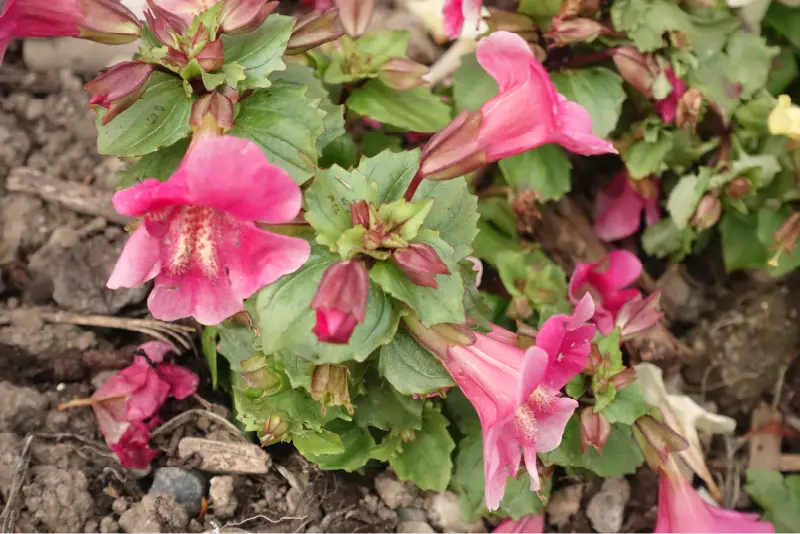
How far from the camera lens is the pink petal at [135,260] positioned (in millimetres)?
1009

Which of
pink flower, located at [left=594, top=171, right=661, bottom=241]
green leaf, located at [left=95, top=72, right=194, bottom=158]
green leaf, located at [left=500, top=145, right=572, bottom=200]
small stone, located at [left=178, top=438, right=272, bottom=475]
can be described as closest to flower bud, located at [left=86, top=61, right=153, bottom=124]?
green leaf, located at [left=95, top=72, right=194, bottom=158]

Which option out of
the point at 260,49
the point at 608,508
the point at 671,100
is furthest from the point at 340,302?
the point at 671,100

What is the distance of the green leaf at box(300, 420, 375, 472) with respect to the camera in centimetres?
144

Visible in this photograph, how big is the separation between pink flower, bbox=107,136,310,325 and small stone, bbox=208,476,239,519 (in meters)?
0.48

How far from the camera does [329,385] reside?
1191 millimetres

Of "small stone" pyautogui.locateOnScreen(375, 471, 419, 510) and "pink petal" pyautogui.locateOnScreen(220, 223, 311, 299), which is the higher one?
"pink petal" pyautogui.locateOnScreen(220, 223, 311, 299)

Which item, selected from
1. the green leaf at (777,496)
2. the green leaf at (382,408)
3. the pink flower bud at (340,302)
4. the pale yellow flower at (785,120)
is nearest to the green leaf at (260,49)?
the pink flower bud at (340,302)

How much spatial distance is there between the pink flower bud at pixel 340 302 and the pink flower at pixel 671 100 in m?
1.17

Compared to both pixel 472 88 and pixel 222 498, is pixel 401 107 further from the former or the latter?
pixel 222 498

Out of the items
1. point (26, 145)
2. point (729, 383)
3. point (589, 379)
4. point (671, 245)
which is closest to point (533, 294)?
point (589, 379)

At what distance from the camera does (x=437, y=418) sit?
1.53 m

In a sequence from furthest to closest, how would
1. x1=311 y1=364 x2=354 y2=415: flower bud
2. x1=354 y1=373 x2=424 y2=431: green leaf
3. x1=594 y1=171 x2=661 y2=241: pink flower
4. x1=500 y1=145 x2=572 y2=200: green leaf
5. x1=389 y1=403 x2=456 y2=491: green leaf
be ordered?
x1=594 y1=171 x2=661 y2=241: pink flower, x1=500 y1=145 x2=572 y2=200: green leaf, x1=389 y1=403 x2=456 y2=491: green leaf, x1=354 y1=373 x2=424 y2=431: green leaf, x1=311 y1=364 x2=354 y2=415: flower bud

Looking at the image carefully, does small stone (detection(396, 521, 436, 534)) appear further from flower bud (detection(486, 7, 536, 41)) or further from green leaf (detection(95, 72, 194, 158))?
flower bud (detection(486, 7, 536, 41))

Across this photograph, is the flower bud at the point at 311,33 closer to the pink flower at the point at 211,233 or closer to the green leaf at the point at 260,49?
the green leaf at the point at 260,49
